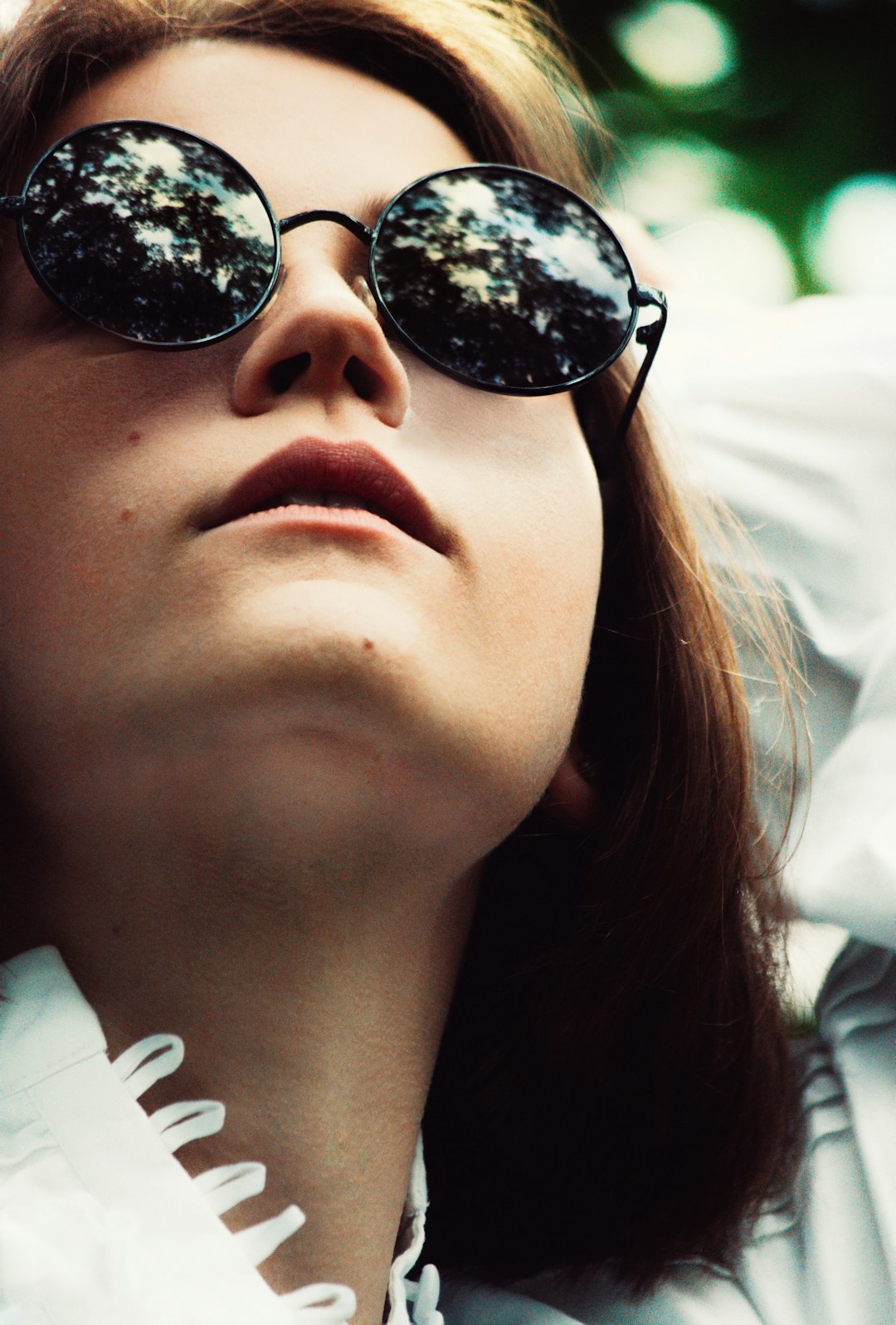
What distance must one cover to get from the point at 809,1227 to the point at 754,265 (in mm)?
3578

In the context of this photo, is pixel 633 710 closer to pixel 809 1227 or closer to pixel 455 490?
pixel 455 490

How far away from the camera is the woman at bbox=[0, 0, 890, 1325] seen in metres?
1.45

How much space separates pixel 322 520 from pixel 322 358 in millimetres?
252

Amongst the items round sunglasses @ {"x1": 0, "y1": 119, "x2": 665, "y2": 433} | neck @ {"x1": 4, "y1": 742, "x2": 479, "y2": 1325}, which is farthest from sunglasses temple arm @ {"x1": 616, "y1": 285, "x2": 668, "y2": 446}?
neck @ {"x1": 4, "y1": 742, "x2": 479, "y2": 1325}

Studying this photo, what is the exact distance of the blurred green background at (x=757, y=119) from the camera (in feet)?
13.9

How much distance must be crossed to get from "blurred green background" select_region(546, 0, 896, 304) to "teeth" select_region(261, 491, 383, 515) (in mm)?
3001

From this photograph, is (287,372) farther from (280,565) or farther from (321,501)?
(280,565)

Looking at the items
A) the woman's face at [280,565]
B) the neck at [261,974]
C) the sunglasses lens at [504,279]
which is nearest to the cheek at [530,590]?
the woman's face at [280,565]

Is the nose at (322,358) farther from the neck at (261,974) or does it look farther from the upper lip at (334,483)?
the neck at (261,974)

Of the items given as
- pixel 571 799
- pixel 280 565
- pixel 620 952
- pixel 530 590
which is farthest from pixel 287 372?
pixel 620 952

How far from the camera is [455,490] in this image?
1.63 metres

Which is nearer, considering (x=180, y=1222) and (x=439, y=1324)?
(x=180, y=1222)

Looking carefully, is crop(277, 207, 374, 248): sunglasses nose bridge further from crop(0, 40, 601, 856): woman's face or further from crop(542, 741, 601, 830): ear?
crop(542, 741, 601, 830): ear

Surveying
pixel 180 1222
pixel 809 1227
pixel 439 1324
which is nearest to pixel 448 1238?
pixel 439 1324
